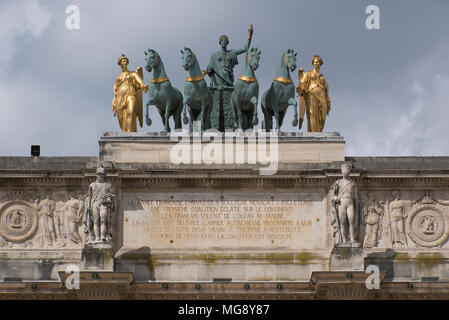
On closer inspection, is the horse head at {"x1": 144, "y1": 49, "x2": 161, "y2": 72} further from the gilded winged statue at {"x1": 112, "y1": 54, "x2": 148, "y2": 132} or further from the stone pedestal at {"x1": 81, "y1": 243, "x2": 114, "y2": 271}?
the stone pedestal at {"x1": 81, "y1": 243, "x2": 114, "y2": 271}

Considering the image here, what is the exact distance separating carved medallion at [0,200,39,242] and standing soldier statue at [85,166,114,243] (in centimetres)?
195

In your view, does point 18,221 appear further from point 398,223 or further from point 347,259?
point 398,223

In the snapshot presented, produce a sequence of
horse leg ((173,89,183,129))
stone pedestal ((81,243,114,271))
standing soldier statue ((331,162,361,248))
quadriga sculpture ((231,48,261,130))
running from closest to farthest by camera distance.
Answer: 1. stone pedestal ((81,243,114,271))
2. standing soldier statue ((331,162,361,248))
3. quadriga sculpture ((231,48,261,130))
4. horse leg ((173,89,183,129))

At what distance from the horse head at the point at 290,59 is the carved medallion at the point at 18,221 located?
806cm

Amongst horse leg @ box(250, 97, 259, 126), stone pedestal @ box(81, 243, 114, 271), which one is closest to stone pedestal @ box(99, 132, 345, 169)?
horse leg @ box(250, 97, 259, 126)

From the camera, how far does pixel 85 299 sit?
1221 inches

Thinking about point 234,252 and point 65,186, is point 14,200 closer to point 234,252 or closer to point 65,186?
point 65,186

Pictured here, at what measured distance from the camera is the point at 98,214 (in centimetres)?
3153

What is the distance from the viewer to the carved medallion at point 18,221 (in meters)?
32.7

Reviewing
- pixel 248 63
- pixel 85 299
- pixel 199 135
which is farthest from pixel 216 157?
pixel 85 299

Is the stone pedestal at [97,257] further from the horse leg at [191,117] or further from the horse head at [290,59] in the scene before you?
the horse head at [290,59]

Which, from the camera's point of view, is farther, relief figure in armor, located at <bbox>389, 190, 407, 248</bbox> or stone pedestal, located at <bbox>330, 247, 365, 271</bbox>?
relief figure in armor, located at <bbox>389, 190, 407, 248</bbox>

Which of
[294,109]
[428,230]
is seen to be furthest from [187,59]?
[428,230]

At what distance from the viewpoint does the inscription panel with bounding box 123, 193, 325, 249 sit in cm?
3238
